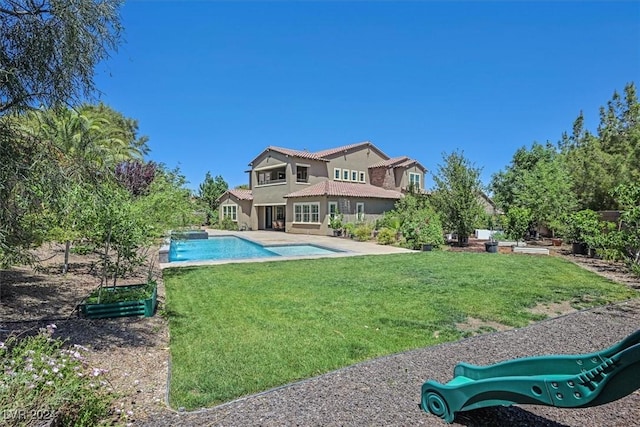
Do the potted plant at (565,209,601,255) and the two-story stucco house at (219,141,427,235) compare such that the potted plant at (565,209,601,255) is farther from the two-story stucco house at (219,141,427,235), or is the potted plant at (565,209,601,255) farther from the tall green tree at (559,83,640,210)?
the two-story stucco house at (219,141,427,235)

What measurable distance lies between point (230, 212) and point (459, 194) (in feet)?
89.8

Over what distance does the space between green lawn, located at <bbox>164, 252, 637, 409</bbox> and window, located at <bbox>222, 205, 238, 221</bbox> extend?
27.0 m

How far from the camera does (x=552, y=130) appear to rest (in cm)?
4200

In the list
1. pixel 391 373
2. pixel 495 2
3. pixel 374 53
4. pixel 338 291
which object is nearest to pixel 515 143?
pixel 374 53

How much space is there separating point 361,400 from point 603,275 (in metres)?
12.1

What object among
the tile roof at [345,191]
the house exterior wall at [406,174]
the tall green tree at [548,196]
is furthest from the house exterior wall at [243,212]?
the tall green tree at [548,196]

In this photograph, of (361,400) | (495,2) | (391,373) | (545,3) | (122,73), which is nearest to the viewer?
(361,400)

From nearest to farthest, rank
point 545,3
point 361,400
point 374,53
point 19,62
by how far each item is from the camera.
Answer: point 361,400 < point 19,62 < point 545,3 < point 374,53

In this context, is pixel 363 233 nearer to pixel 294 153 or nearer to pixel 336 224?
pixel 336 224

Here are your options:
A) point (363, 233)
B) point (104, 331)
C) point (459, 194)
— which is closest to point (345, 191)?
point (363, 233)

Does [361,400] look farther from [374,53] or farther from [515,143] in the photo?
[515,143]

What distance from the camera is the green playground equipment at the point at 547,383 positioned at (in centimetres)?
243

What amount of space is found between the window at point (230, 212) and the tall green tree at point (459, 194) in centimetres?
2492

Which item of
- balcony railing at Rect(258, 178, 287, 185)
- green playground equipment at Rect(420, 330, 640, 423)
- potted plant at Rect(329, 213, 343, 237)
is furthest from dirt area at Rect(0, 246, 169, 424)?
balcony railing at Rect(258, 178, 287, 185)
